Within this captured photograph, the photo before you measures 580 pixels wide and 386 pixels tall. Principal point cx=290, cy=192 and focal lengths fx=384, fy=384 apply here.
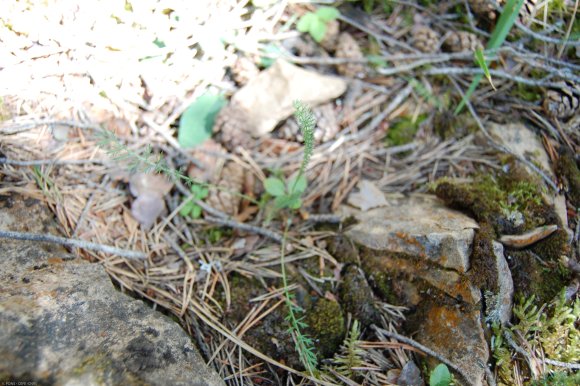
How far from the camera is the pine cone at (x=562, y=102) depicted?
2.45 metres

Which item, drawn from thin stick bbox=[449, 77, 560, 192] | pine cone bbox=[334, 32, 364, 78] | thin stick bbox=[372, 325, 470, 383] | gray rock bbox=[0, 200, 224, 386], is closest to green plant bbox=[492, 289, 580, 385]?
thin stick bbox=[372, 325, 470, 383]

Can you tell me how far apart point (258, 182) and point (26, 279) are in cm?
139

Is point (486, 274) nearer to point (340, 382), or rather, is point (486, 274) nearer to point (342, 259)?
point (342, 259)

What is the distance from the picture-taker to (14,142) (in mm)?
2154

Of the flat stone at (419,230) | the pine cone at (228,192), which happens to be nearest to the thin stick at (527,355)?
the flat stone at (419,230)

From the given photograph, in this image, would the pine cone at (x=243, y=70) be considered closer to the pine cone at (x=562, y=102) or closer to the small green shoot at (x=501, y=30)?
the small green shoot at (x=501, y=30)

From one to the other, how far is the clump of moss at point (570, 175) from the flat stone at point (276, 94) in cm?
150

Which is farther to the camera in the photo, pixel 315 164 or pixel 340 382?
pixel 315 164

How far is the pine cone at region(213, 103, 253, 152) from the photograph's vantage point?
104 inches

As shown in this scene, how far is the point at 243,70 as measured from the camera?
269 cm

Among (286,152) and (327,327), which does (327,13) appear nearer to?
(286,152)

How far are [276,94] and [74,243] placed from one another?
1.57 m

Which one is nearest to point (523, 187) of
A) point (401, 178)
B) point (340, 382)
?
point (401, 178)

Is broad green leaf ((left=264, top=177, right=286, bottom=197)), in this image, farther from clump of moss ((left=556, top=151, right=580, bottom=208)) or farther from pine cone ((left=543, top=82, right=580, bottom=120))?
pine cone ((left=543, top=82, right=580, bottom=120))
